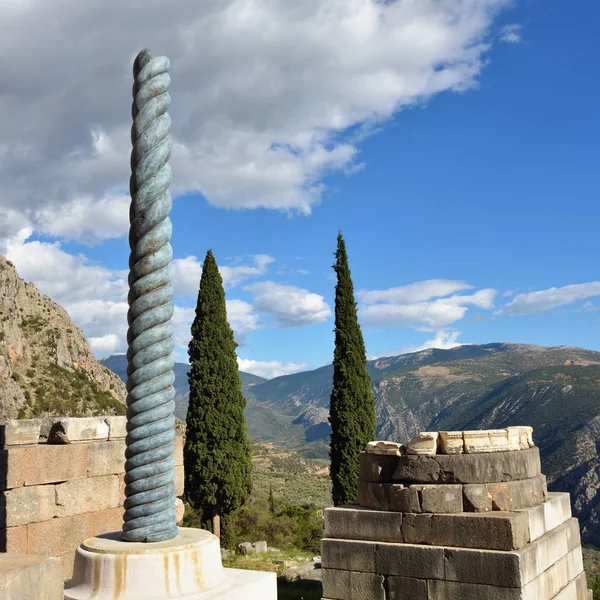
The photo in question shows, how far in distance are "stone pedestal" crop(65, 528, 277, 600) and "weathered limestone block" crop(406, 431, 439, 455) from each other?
422 cm

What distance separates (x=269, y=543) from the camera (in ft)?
71.3

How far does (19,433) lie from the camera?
6.61 meters

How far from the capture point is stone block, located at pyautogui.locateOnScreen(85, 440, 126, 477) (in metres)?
6.91

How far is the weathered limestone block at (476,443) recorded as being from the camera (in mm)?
7113

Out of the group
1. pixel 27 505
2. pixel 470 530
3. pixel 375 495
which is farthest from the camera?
pixel 375 495

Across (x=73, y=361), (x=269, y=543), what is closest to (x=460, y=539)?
(x=269, y=543)

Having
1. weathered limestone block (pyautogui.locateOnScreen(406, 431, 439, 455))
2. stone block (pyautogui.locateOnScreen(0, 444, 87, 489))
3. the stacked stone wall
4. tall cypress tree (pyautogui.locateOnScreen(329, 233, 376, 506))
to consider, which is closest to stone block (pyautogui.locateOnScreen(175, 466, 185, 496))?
the stacked stone wall

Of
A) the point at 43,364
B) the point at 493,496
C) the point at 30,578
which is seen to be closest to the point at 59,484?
the point at 30,578

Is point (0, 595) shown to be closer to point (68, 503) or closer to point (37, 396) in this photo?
point (68, 503)

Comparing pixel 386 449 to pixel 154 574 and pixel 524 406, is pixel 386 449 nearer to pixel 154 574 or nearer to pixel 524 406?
pixel 154 574

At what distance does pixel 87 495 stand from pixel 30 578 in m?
4.71

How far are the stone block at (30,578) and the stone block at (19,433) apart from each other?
14.0 ft

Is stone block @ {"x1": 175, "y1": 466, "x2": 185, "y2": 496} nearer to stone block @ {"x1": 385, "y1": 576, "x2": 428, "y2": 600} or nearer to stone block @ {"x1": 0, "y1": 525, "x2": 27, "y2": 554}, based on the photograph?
stone block @ {"x1": 0, "y1": 525, "x2": 27, "y2": 554}

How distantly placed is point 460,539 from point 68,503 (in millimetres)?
4212
